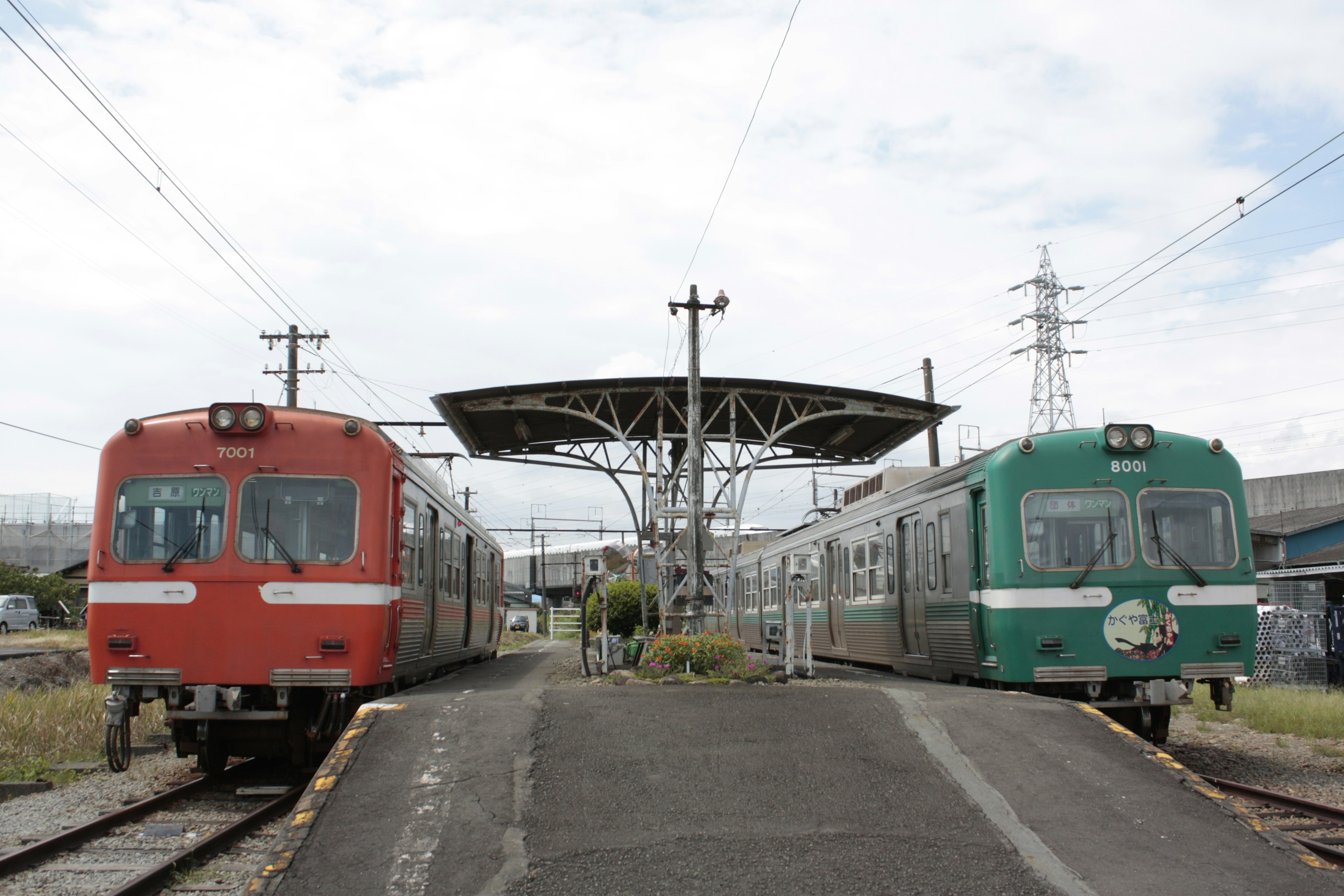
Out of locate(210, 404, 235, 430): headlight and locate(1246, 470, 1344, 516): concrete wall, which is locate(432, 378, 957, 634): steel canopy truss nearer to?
locate(210, 404, 235, 430): headlight

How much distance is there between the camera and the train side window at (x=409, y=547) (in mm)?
9633

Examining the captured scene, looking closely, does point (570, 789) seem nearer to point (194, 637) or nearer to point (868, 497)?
point (194, 637)

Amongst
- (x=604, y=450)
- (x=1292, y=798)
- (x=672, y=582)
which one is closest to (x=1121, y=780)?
(x=1292, y=798)

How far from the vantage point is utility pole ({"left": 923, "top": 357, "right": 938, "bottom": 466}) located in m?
24.2

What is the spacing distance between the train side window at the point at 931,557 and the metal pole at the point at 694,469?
3150 millimetres

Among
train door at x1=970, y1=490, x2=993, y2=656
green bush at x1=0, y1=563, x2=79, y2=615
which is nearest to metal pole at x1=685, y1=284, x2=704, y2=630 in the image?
train door at x1=970, y1=490, x2=993, y2=656

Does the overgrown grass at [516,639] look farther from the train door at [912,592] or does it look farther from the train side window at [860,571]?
the train door at [912,592]

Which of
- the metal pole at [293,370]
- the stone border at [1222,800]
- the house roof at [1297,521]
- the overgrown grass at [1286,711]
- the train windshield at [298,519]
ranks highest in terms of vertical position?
the metal pole at [293,370]

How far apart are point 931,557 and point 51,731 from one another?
9488 mm

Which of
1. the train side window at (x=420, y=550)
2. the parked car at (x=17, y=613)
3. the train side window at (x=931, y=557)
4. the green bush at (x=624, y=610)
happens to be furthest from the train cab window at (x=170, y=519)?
the parked car at (x=17, y=613)

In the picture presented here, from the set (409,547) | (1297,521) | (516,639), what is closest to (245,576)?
(409,547)

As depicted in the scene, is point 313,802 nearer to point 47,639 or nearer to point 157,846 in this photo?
point 157,846

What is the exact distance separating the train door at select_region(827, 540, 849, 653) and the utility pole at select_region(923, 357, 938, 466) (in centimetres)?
559

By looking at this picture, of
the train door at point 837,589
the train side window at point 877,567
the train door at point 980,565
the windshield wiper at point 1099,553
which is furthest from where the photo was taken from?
the train door at point 837,589
